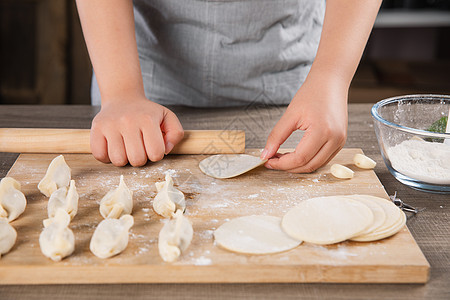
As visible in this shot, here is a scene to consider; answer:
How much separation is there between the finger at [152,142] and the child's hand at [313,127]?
0.73 ft

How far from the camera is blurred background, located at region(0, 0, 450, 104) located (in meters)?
2.72

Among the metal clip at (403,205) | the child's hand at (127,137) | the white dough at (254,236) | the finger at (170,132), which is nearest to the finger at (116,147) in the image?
the child's hand at (127,137)

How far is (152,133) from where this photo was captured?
3.16ft

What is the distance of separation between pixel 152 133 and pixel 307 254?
44cm

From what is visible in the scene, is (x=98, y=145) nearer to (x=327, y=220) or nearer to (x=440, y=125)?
(x=327, y=220)

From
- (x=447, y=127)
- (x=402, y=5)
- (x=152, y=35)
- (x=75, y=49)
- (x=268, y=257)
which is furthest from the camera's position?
(x=402, y=5)

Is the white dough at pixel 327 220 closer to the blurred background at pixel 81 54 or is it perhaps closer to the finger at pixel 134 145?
the finger at pixel 134 145

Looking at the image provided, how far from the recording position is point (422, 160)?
91 centimetres

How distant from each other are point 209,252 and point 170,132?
396 mm

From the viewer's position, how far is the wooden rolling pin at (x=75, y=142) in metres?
1.04

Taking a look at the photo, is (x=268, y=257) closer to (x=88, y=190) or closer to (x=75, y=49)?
(x=88, y=190)

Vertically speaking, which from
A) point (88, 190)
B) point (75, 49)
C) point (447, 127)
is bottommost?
point (75, 49)

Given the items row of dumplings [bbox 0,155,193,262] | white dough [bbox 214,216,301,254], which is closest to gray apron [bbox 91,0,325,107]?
row of dumplings [bbox 0,155,193,262]

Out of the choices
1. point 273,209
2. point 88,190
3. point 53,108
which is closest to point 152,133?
point 88,190
